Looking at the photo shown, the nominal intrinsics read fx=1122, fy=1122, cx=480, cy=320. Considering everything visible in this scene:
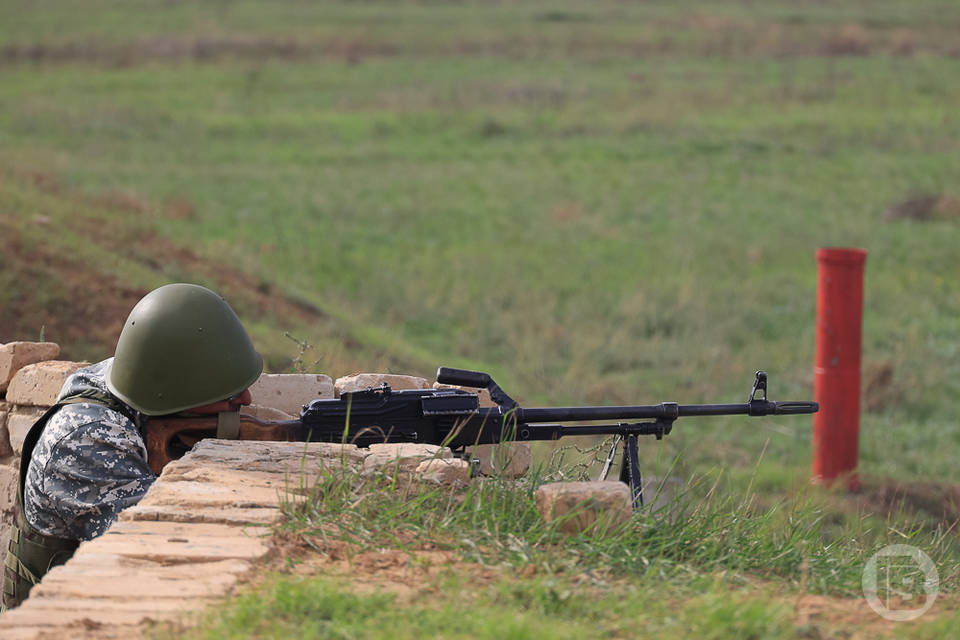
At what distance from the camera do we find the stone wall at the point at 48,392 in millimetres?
5137

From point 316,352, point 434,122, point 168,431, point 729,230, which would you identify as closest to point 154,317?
point 168,431

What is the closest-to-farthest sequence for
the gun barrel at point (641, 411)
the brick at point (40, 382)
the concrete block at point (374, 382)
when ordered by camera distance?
the gun barrel at point (641, 411) < the concrete block at point (374, 382) < the brick at point (40, 382)

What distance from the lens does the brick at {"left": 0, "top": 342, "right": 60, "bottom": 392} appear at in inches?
221

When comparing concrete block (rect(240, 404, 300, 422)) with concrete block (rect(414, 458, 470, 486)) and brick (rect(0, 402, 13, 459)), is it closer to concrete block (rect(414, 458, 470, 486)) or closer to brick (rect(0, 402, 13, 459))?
concrete block (rect(414, 458, 470, 486))

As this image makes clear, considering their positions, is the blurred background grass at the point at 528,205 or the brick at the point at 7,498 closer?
the brick at the point at 7,498

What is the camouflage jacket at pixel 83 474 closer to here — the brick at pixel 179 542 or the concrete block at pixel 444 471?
the brick at pixel 179 542

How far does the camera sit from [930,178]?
20906mm

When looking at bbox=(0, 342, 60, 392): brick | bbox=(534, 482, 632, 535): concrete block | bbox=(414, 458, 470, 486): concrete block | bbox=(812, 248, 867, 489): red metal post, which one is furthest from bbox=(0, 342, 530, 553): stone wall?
bbox=(812, 248, 867, 489): red metal post

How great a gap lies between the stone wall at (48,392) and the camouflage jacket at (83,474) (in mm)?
858

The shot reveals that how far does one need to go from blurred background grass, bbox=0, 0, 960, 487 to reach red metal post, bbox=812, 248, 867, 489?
60 cm

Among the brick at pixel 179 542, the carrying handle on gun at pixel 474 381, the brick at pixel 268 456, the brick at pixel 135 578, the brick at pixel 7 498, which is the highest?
the carrying handle on gun at pixel 474 381

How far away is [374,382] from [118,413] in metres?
1.34

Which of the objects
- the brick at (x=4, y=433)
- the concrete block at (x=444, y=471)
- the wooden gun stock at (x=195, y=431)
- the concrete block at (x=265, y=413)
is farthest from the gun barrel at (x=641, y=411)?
the brick at (x=4, y=433)

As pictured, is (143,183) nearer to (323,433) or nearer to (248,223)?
(248,223)
